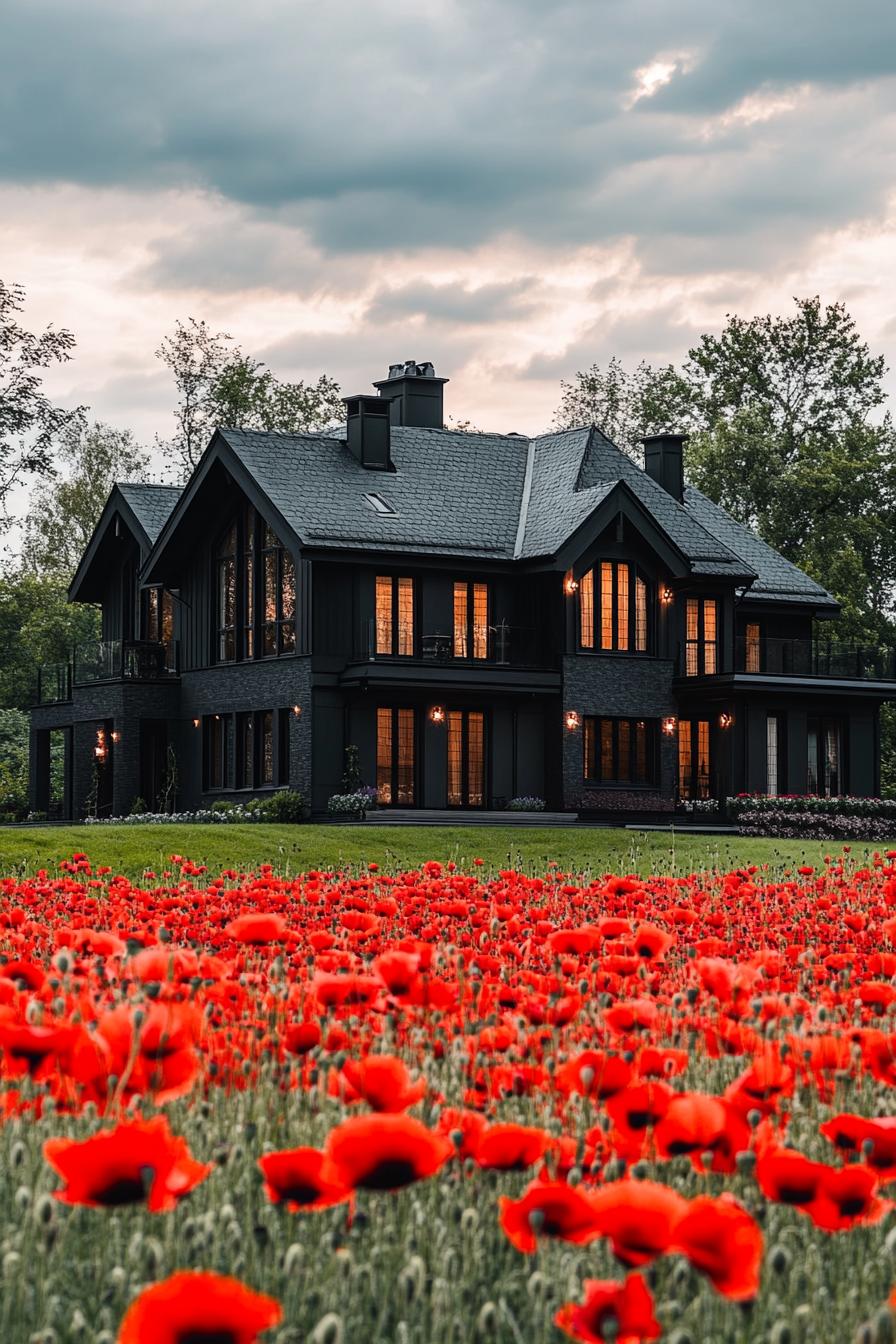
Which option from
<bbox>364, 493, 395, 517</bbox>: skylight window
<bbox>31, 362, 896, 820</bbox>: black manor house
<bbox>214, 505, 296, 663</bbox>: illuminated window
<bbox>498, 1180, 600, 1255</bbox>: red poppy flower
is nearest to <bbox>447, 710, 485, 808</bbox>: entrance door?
<bbox>31, 362, 896, 820</bbox>: black manor house

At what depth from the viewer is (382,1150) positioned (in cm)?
281

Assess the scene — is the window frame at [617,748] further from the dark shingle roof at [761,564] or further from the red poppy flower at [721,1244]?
the red poppy flower at [721,1244]

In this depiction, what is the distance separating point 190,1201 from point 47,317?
39.6 m

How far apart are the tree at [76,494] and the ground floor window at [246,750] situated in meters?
26.2

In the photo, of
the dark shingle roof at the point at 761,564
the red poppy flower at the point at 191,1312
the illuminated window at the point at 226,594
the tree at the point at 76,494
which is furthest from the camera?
the tree at the point at 76,494

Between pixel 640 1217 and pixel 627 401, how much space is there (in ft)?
221

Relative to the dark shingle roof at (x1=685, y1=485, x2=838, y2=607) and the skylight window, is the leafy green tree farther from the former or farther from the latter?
the dark shingle roof at (x1=685, y1=485, x2=838, y2=607)

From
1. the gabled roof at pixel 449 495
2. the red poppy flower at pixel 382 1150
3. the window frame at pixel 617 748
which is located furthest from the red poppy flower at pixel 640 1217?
the window frame at pixel 617 748

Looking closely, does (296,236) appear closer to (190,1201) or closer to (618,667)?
(618,667)

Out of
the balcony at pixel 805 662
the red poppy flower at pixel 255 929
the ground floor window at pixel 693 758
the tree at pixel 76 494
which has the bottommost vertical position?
the red poppy flower at pixel 255 929

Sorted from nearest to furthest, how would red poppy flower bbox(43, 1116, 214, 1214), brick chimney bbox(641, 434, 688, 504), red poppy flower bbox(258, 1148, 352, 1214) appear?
red poppy flower bbox(43, 1116, 214, 1214) → red poppy flower bbox(258, 1148, 352, 1214) → brick chimney bbox(641, 434, 688, 504)

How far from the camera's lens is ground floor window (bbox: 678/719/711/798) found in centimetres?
4106

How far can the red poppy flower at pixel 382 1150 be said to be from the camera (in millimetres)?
2805

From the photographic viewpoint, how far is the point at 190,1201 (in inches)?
167
